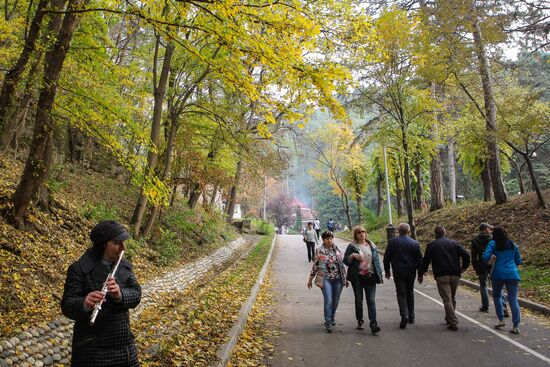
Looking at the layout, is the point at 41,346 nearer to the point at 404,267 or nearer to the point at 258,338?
the point at 258,338

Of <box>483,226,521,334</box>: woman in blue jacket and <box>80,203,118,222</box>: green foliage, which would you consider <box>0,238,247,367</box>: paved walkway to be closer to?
<box>80,203,118,222</box>: green foliage

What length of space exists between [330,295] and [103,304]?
17.3 feet

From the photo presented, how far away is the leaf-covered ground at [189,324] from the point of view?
539 cm

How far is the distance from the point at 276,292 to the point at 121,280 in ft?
29.5

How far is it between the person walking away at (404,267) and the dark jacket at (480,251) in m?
2.11

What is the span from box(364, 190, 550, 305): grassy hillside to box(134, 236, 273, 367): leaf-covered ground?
301 inches

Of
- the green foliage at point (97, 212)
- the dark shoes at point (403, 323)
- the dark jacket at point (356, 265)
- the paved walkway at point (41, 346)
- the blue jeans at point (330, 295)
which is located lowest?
the dark shoes at point (403, 323)

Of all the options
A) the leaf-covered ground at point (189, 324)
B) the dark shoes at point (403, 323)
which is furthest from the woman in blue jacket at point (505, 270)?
the leaf-covered ground at point (189, 324)

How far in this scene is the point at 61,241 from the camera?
9.88 meters

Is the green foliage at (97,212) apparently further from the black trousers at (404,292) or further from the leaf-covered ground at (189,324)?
the black trousers at (404,292)

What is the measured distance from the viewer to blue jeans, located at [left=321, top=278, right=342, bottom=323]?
24.0 ft

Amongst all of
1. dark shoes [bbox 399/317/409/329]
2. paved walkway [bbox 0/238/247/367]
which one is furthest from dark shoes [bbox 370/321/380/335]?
paved walkway [bbox 0/238/247/367]

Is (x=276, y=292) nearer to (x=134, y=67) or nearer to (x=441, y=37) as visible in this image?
(x=134, y=67)

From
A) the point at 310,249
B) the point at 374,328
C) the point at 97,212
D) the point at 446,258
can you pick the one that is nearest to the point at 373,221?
the point at 310,249
